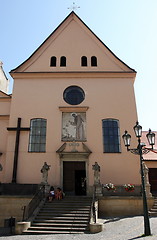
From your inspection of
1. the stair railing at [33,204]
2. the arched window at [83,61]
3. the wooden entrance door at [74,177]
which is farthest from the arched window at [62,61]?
the stair railing at [33,204]

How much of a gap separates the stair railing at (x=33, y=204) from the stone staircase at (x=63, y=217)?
405 mm

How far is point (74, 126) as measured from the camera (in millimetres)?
16734

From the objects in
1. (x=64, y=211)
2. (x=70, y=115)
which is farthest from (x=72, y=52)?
(x=64, y=211)

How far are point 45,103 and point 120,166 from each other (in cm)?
786

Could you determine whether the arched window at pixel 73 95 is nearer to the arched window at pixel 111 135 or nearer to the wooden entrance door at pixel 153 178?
the arched window at pixel 111 135

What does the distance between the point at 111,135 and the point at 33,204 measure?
8.13 m

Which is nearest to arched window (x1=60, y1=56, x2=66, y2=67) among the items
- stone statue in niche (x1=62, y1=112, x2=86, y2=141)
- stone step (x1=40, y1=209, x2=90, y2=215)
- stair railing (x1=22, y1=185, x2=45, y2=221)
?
stone statue in niche (x1=62, y1=112, x2=86, y2=141)

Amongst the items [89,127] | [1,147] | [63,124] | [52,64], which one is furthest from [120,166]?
[52,64]

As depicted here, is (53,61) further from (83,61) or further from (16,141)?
(16,141)

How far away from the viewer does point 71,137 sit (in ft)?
Answer: 53.8

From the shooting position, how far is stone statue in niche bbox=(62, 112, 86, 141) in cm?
1641

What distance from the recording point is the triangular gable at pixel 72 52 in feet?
61.6

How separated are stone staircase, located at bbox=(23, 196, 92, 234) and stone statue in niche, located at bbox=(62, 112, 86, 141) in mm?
4921

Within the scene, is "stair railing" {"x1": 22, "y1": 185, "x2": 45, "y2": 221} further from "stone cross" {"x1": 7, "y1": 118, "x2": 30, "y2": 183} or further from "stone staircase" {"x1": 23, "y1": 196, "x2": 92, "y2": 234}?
"stone cross" {"x1": 7, "y1": 118, "x2": 30, "y2": 183}
